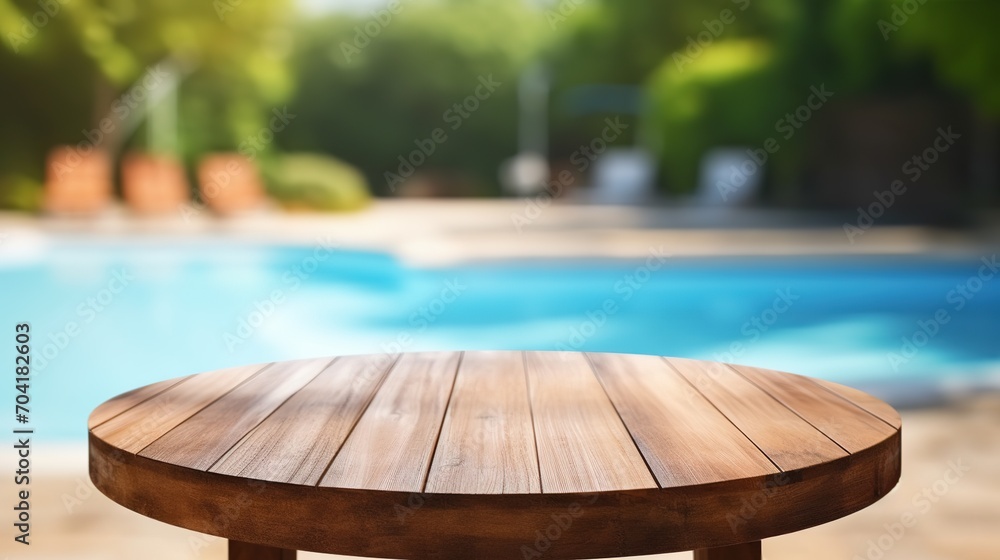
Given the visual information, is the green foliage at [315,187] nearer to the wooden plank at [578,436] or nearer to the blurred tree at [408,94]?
the blurred tree at [408,94]

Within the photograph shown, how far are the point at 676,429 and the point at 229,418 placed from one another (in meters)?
0.58

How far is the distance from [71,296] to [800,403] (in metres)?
7.57

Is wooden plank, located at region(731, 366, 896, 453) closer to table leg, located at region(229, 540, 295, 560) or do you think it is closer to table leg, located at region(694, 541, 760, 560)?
table leg, located at region(694, 541, 760, 560)

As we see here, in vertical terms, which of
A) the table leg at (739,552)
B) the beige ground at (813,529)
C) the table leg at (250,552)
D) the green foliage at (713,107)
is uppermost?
the green foliage at (713,107)

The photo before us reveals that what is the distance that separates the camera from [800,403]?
144cm

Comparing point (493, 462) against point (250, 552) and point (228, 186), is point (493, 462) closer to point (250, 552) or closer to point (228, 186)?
point (250, 552)

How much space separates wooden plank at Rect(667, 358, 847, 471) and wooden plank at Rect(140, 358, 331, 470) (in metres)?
0.62

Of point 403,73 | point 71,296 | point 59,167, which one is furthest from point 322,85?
point 71,296

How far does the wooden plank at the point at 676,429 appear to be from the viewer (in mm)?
1070

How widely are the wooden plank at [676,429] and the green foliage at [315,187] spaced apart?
13164 mm

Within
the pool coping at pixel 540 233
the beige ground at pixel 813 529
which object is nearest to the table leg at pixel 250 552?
the beige ground at pixel 813 529

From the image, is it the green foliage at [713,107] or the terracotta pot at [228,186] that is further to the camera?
the green foliage at [713,107]

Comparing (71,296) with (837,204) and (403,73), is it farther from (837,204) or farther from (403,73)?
(403,73)

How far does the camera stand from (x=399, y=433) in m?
1.25
